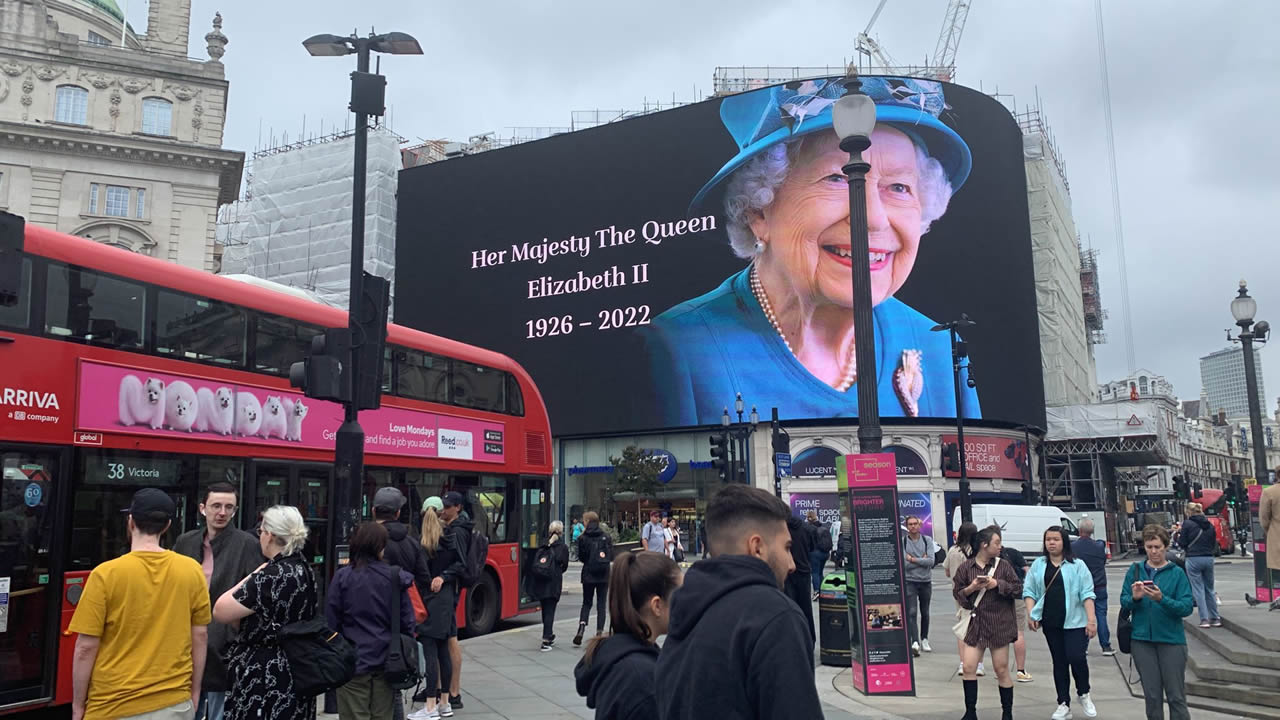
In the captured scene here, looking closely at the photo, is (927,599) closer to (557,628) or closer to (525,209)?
(557,628)

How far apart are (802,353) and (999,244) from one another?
10.8 m

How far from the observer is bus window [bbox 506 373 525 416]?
54.7 ft

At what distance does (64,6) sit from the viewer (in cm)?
5322

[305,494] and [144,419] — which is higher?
[144,419]

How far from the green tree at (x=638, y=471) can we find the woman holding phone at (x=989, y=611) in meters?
34.9

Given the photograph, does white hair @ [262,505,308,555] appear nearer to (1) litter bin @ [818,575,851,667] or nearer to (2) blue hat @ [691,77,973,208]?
(1) litter bin @ [818,575,851,667]

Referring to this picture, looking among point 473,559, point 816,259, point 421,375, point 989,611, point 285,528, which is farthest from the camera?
point 816,259

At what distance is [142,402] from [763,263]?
119ft

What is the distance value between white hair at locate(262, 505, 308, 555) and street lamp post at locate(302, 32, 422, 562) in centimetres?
401

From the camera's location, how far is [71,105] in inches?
1689

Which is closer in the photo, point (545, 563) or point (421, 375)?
point (545, 563)

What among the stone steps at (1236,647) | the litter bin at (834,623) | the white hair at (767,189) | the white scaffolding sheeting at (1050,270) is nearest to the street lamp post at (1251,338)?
the stone steps at (1236,647)

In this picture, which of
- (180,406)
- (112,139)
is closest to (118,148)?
(112,139)

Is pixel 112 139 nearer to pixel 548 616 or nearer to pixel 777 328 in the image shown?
pixel 777 328
